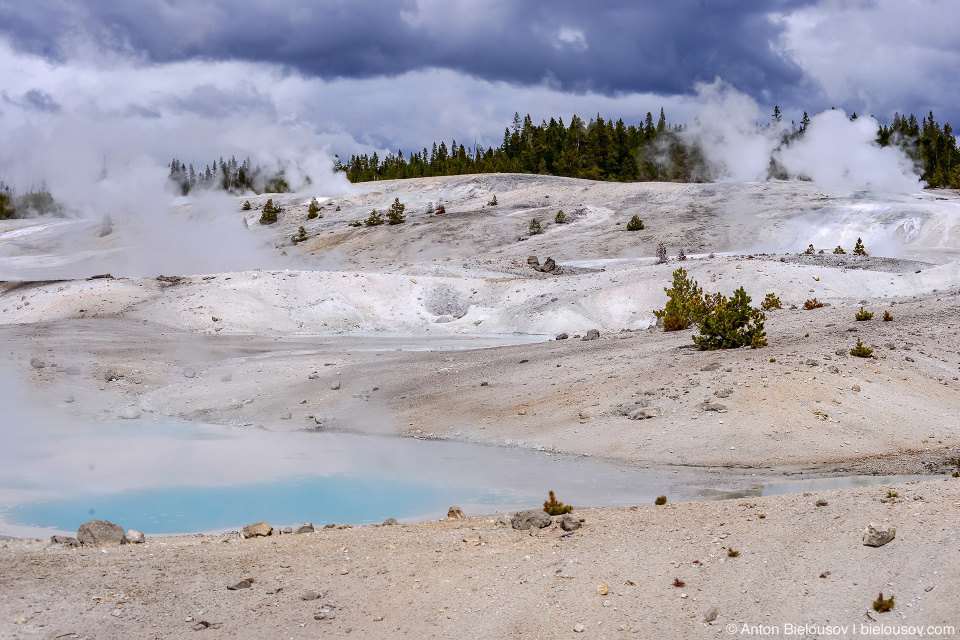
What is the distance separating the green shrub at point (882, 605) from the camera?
573cm

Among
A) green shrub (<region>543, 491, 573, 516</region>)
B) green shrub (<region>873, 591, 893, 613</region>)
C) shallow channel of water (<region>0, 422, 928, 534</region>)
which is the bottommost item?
shallow channel of water (<region>0, 422, 928, 534</region>)

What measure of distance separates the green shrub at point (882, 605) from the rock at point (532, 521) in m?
3.26

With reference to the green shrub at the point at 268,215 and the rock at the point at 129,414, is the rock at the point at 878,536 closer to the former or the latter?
the rock at the point at 129,414

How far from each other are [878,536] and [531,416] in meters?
8.61

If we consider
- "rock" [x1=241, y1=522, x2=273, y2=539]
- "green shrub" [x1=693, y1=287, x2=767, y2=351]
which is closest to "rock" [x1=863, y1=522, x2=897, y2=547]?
"rock" [x1=241, y1=522, x2=273, y2=539]

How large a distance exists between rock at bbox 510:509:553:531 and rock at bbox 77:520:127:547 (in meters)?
3.80

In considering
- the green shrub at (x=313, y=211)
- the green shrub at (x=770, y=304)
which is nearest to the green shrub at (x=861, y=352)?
the green shrub at (x=770, y=304)

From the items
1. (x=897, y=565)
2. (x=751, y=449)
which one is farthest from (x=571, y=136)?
(x=897, y=565)

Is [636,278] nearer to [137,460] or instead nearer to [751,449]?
[751,449]

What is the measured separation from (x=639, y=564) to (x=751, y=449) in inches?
245

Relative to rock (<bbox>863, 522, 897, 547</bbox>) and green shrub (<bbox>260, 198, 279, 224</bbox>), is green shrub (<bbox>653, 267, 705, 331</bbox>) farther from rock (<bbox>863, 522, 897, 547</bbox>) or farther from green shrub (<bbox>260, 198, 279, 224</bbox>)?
green shrub (<bbox>260, 198, 279, 224</bbox>)

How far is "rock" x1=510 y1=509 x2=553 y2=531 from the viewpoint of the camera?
27.3ft

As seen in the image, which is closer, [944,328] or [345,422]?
[345,422]

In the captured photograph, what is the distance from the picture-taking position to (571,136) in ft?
323
